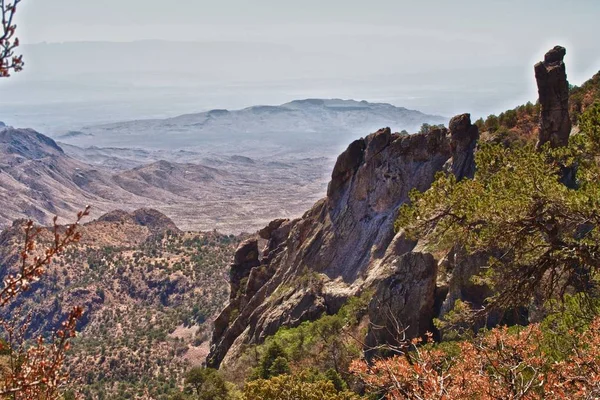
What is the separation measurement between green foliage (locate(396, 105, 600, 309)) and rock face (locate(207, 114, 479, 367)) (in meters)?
14.9

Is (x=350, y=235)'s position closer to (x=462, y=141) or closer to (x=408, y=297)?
(x=462, y=141)

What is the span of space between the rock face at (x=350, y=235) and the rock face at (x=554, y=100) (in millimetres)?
5283

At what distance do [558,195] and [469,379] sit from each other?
13.6 ft

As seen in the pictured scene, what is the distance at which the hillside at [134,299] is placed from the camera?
64.0 meters

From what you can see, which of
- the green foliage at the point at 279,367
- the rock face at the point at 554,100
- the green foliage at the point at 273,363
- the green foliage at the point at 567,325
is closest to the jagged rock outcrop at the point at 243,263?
the green foliage at the point at 273,363

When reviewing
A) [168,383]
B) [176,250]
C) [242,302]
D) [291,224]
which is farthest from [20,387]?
[176,250]

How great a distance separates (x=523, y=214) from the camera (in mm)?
11883

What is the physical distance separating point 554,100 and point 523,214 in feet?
61.8

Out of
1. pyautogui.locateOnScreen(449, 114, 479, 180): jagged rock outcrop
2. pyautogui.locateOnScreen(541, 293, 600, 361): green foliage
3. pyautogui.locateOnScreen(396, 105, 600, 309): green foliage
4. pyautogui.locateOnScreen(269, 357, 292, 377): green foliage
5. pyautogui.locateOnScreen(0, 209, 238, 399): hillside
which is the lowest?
pyautogui.locateOnScreen(0, 209, 238, 399): hillside

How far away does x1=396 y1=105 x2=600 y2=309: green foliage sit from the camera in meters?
11.5

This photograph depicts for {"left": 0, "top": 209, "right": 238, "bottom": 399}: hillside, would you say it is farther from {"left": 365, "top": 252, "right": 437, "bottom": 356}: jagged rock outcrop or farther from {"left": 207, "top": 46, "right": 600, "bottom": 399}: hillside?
{"left": 365, "top": 252, "right": 437, "bottom": 356}: jagged rock outcrop

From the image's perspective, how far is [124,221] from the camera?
13150 centimetres

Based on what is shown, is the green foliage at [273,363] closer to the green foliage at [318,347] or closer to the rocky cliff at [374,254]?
the green foliage at [318,347]

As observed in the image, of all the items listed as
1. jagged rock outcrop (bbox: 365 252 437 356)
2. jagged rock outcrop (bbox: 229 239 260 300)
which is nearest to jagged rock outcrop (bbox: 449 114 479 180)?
jagged rock outcrop (bbox: 365 252 437 356)
